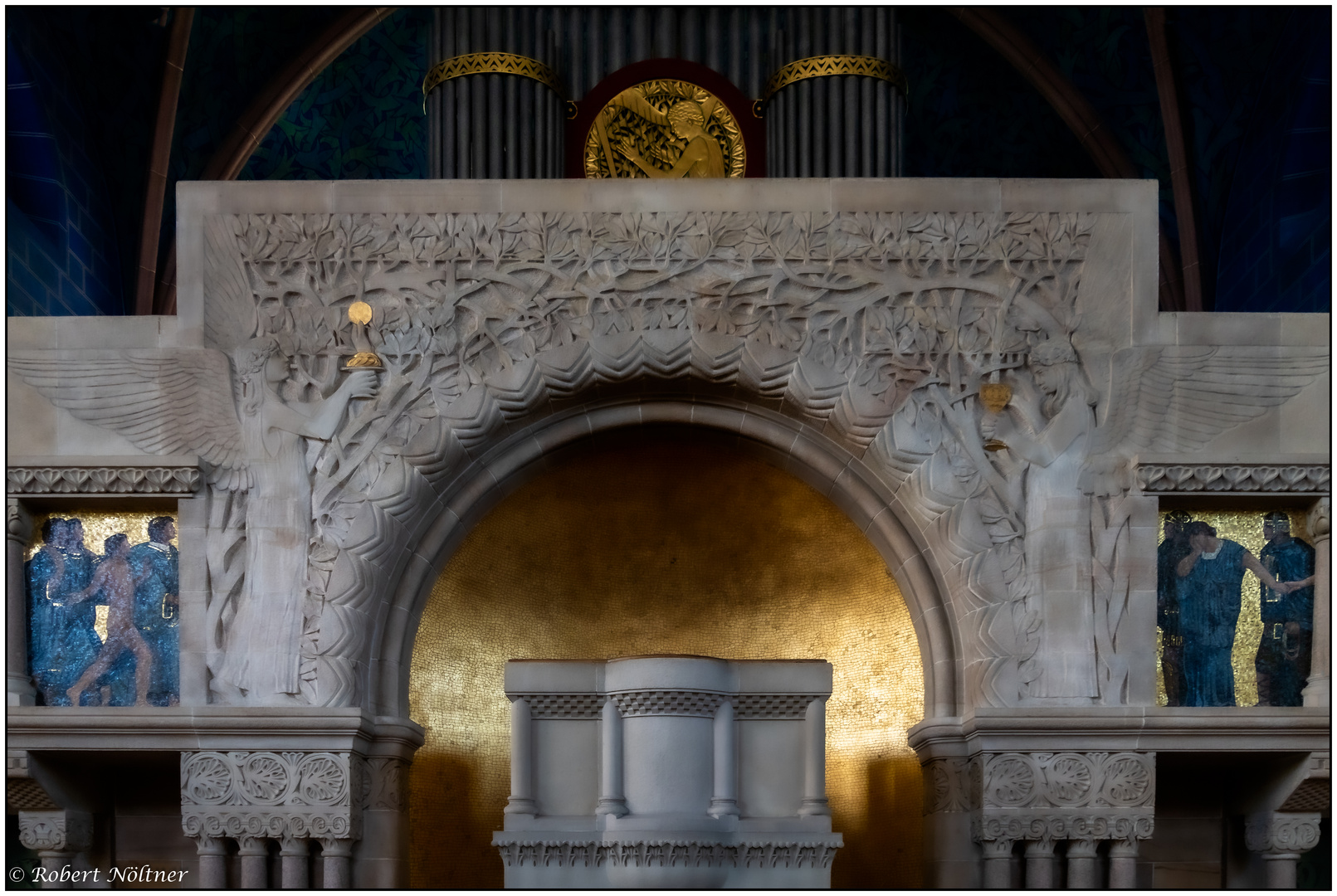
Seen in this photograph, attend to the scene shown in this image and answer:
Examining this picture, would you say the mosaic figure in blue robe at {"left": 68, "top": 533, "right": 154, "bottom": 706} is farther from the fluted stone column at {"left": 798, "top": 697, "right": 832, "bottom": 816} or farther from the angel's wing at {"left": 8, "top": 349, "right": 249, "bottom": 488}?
the fluted stone column at {"left": 798, "top": 697, "right": 832, "bottom": 816}

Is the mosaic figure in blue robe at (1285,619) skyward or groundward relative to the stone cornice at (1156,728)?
skyward

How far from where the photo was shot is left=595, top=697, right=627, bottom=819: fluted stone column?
30.5 ft

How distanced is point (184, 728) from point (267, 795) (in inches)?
25.4

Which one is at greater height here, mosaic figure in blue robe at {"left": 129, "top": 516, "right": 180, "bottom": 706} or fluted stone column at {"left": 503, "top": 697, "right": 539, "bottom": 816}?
mosaic figure in blue robe at {"left": 129, "top": 516, "right": 180, "bottom": 706}

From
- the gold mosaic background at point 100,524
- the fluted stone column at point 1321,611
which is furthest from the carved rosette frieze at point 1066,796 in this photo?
the gold mosaic background at point 100,524

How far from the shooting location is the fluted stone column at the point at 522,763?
9445mm

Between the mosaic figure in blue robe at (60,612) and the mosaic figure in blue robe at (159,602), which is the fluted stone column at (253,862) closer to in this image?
the mosaic figure in blue robe at (159,602)

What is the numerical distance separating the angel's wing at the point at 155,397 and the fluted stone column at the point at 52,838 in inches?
92.4

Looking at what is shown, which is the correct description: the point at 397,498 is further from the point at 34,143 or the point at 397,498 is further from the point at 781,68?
the point at 781,68

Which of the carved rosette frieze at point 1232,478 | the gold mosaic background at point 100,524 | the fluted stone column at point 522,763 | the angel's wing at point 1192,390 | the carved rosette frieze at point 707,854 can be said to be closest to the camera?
the carved rosette frieze at point 707,854

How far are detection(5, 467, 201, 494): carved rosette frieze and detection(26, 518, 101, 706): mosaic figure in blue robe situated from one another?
345 mm

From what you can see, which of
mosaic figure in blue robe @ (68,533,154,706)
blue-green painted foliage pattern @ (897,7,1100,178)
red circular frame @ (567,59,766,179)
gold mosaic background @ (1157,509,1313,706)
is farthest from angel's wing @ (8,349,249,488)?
blue-green painted foliage pattern @ (897,7,1100,178)

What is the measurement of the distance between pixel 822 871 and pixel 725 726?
1.04 metres

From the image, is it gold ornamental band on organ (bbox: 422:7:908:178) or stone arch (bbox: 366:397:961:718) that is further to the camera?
gold ornamental band on organ (bbox: 422:7:908:178)
